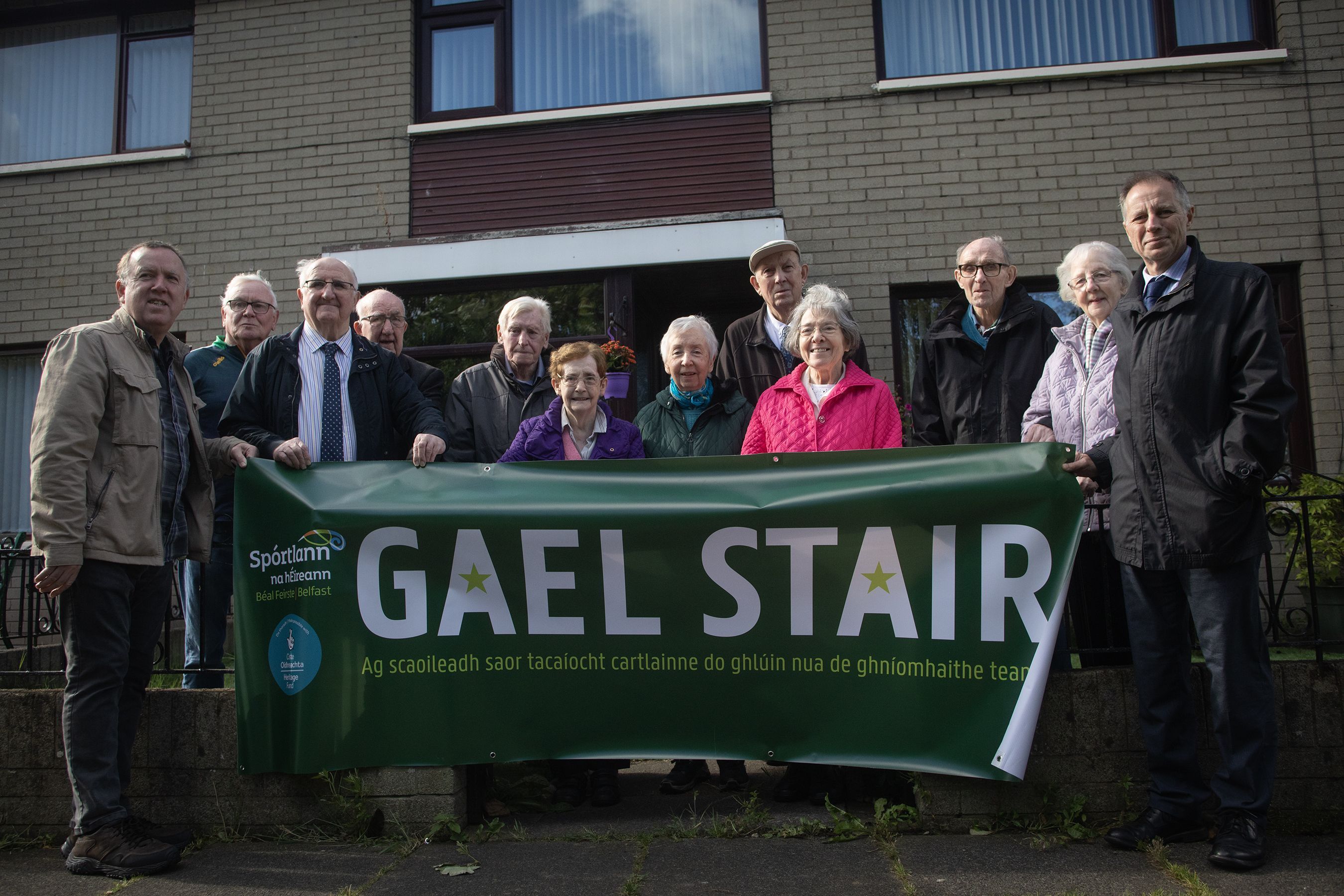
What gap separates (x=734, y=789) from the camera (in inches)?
159

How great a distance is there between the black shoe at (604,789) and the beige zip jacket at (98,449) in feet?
6.13

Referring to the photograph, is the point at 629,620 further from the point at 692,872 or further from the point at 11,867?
the point at 11,867

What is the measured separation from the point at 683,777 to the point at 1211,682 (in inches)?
80.2

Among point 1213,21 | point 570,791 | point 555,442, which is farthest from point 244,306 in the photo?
point 1213,21

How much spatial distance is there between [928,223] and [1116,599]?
184 inches

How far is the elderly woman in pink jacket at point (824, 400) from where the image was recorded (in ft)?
13.1

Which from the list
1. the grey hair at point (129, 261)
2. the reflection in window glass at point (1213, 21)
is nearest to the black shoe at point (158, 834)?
the grey hair at point (129, 261)

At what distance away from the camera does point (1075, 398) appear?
152 inches

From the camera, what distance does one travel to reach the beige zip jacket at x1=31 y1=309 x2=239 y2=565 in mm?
3230

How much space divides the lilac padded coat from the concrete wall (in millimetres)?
2750

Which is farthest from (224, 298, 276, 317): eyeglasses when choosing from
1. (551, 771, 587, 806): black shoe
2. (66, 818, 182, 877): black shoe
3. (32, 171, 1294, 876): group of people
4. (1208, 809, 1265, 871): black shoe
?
(1208, 809, 1265, 871): black shoe


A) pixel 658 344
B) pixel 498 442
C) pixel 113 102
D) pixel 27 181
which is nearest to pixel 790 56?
pixel 658 344

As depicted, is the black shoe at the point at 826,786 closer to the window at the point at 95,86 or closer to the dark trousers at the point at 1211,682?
the dark trousers at the point at 1211,682

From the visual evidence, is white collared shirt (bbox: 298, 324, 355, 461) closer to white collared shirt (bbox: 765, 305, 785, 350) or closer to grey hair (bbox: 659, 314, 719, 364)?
grey hair (bbox: 659, 314, 719, 364)
